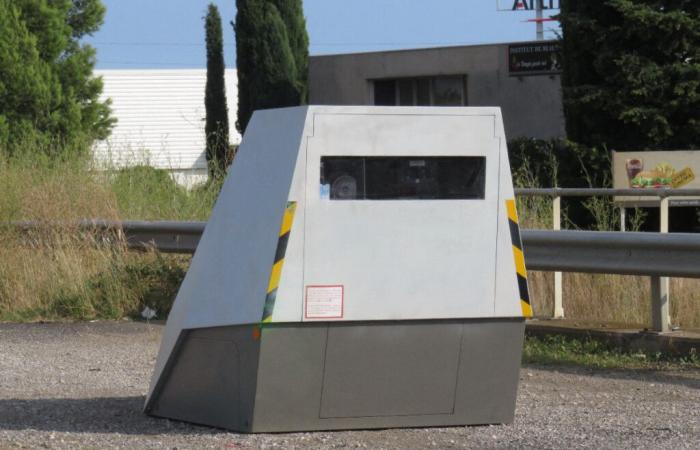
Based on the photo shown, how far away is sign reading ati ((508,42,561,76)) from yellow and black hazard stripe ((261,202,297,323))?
921 inches

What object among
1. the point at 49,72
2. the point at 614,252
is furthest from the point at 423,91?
the point at 614,252

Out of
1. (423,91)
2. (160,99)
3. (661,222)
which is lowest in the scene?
(661,222)

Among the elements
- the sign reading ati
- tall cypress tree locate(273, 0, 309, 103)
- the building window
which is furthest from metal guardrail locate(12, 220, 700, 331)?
tall cypress tree locate(273, 0, 309, 103)

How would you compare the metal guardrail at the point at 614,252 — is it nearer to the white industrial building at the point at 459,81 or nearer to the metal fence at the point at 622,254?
the metal fence at the point at 622,254

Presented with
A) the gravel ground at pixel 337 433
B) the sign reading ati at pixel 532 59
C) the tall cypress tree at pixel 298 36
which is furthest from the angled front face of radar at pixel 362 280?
the tall cypress tree at pixel 298 36

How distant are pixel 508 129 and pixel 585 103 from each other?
27.3 ft

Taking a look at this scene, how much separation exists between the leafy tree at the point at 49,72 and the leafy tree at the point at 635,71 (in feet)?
37.4

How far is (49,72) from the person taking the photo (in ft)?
97.2

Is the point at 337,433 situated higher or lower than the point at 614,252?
lower

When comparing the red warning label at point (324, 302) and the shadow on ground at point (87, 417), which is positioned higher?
the red warning label at point (324, 302)

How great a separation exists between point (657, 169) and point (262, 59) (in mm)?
22354

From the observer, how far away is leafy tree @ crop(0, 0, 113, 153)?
28.2m

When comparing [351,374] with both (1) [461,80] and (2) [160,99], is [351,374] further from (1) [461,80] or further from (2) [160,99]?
(2) [160,99]

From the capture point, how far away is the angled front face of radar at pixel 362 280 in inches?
238
